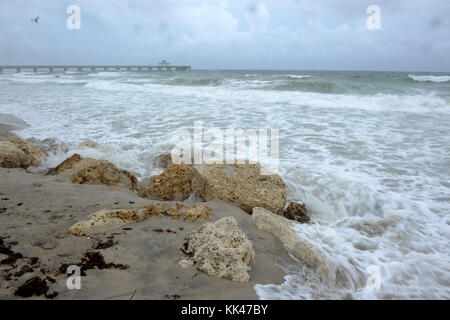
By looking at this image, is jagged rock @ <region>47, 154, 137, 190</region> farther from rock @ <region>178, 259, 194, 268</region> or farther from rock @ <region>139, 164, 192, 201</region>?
rock @ <region>178, 259, 194, 268</region>

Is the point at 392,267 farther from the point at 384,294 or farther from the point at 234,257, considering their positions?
the point at 234,257

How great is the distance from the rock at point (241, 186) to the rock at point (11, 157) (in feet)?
9.55

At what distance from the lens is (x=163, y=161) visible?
445 centimetres

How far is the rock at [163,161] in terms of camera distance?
441 cm

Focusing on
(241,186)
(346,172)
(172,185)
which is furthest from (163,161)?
(346,172)

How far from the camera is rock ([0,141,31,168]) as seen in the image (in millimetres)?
4013

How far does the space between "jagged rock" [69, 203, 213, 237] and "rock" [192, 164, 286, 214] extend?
438 millimetres

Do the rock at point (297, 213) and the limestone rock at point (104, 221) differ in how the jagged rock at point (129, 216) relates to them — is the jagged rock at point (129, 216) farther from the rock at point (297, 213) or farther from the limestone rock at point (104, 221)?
the rock at point (297, 213)

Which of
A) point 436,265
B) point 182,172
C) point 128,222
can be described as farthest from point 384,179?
point 128,222

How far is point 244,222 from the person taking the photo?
2756 millimetres

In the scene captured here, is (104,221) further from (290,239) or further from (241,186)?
(290,239)

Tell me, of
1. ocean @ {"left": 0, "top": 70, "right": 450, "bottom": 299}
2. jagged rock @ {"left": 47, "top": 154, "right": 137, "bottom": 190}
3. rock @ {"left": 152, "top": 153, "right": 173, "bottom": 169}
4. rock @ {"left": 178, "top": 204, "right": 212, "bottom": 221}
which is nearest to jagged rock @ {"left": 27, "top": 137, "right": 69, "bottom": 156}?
ocean @ {"left": 0, "top": 70, "right": 450, "bottom": 299}

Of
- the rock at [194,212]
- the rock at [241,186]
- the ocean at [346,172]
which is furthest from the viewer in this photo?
the rock at [241,186]

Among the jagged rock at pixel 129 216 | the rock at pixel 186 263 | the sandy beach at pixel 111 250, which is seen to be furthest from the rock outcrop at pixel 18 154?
the rock at pixel 186 263
